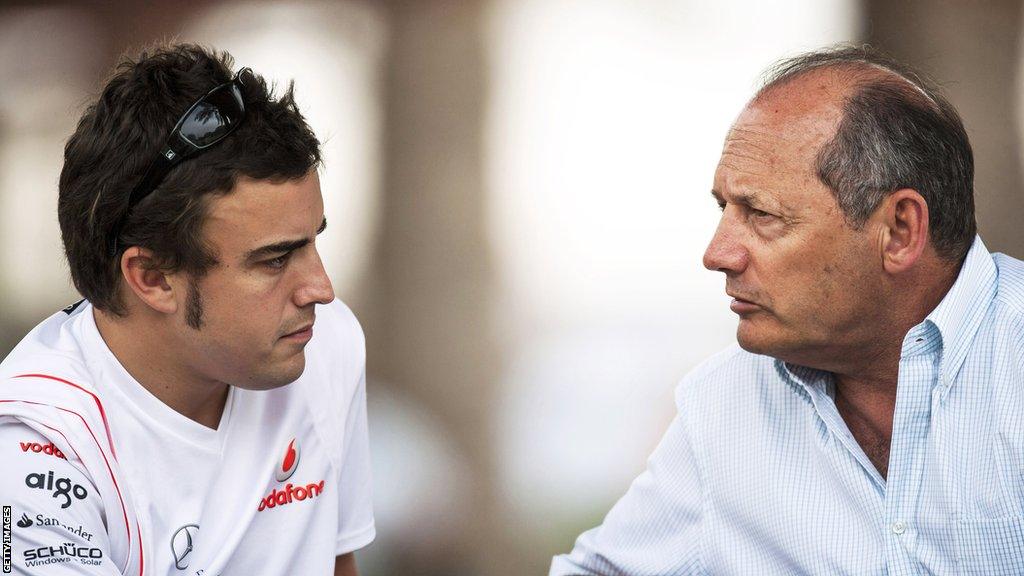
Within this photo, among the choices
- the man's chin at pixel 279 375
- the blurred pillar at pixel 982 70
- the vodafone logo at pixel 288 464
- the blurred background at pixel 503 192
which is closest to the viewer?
the man's chin at pixel 279 375

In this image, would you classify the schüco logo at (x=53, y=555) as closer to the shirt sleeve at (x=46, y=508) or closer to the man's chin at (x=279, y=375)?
the shirt sleeve at (x=46, y=508)

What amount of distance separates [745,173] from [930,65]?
3.19 m

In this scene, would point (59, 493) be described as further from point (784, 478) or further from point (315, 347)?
point (784, 478)

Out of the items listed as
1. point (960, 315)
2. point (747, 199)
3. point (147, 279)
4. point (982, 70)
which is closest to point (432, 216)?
point (982, 70)

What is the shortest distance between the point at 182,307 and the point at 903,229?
1412 mm

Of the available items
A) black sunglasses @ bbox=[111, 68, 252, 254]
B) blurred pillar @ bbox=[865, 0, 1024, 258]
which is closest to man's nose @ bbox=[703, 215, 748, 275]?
black sunglasses @ bbox=[111, 68, 252, 254]

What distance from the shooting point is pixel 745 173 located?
2146mm

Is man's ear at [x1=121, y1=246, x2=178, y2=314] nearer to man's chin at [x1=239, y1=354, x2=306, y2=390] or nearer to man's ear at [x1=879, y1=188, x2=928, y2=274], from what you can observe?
man's chin at [x1=239, y1=354, x2=306, y2=390]

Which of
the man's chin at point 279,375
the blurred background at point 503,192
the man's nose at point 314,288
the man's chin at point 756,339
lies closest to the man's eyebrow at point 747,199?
the man's chin at point 756,339

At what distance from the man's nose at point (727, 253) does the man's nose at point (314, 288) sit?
757 mm

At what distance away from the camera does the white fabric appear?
192cm

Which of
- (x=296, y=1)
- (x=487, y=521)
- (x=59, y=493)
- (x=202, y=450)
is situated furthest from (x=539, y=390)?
(x=59, y=493)

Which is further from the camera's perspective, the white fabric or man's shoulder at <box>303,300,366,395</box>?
man's shoulder at <box>303,300,366,395</box>

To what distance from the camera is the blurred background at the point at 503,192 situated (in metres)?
5.06
